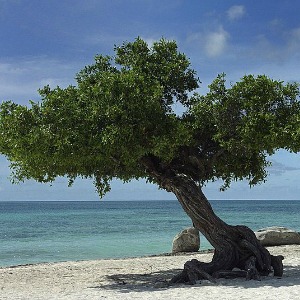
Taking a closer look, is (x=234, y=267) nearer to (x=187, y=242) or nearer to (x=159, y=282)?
(x=159, y=282)

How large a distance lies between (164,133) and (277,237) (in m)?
14.8

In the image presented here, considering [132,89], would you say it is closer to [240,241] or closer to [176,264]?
[240,241]

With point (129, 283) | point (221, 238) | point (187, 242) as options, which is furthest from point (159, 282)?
point (187, 242)

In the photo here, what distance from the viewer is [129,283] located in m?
17.4

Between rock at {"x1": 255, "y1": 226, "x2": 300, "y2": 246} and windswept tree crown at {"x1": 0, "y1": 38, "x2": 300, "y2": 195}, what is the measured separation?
9.90 metres

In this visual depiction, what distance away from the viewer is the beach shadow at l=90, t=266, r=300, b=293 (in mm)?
15547

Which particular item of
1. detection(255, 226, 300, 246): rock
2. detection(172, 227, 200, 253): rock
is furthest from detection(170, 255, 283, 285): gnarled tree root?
detection(172, 227, 200, 253): rock

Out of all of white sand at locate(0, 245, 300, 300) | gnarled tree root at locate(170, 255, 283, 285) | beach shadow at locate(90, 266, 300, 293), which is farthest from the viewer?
gnarled tree root at locate(170, 255, 283, 285)

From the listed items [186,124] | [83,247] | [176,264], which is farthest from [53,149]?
[83,247]

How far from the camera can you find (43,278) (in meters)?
19.8

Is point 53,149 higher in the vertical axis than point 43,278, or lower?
higher

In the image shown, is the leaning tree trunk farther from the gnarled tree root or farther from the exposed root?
the gnarled tree root

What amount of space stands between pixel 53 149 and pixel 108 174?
141 inches

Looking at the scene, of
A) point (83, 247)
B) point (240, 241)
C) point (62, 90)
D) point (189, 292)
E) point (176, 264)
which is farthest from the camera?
point (83, 247)
